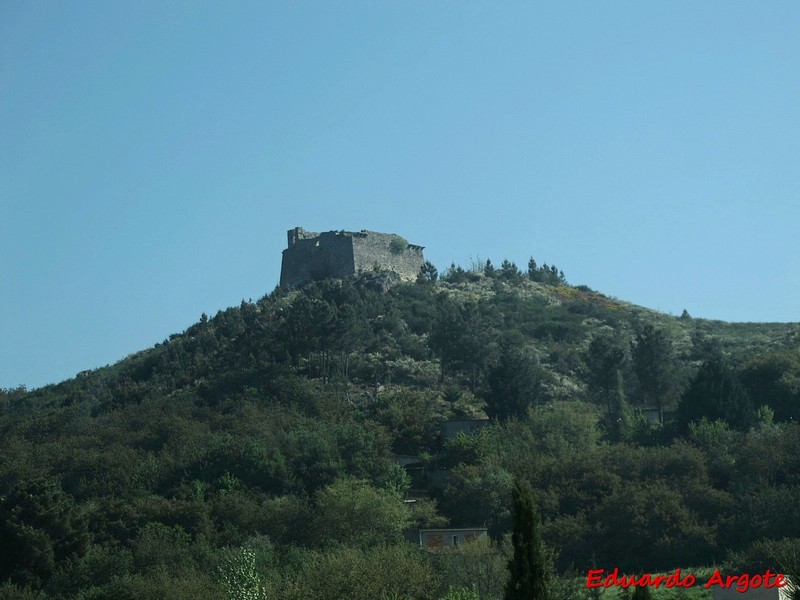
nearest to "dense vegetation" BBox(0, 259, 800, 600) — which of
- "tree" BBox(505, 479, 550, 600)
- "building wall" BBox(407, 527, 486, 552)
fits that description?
"building wall" BBox(407, 527, 486, 552)

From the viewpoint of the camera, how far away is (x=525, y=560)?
2250 centimetres

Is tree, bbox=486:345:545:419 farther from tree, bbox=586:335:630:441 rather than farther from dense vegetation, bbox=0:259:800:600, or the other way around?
tree, bbox=586:335:630:441

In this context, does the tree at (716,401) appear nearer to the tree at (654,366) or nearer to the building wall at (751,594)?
the tree at (654,366)

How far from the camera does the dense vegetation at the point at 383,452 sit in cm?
4269

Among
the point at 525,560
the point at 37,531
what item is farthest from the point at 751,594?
the point at 37,531

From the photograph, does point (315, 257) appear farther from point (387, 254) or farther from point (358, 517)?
point (358, 517)

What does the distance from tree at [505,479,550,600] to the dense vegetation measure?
10506 millimetres

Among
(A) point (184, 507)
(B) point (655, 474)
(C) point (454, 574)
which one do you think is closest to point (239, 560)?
(C) point (454, 574)

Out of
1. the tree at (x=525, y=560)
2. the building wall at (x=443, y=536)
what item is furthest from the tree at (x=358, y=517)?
the tree at (x=525, y=560)

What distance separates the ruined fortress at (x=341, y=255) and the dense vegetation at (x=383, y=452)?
339 centimetres

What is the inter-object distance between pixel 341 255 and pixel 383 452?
31.6 m

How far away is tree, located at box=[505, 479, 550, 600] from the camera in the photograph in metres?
22.5

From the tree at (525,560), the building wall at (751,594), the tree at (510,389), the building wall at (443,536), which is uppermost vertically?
the tree at (510,389)

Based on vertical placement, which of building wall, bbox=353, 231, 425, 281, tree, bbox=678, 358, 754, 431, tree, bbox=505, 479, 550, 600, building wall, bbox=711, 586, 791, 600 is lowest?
building wall, bbox=711, 586, 791, 600
